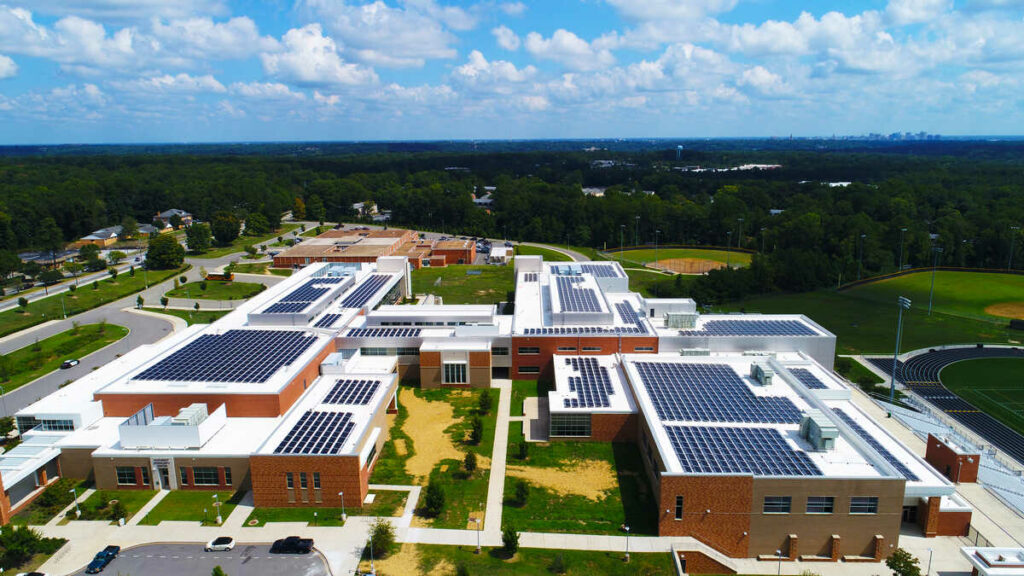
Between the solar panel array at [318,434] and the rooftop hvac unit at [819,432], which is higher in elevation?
the rooftop hvac unit at [819,432]

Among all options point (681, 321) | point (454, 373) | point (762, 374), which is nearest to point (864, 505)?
point (762, 374)

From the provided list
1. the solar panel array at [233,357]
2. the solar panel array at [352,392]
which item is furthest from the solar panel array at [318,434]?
the solar panel array at [233,357]

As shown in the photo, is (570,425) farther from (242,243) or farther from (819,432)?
(242,243)

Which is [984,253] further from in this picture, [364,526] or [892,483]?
[364,526]

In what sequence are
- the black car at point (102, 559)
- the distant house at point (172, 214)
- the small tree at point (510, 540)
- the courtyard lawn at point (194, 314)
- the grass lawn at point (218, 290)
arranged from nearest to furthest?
the black car at point (102, 559) < the small tree at point (510, 540) < the courtyard lawn at point (194, 314) < the grass lawn at point (218, 290) < the distant house at point (172, 214)

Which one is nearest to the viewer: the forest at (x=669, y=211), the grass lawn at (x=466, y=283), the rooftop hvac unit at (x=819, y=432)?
the rooftop hvac unit at (x=819, y=432)

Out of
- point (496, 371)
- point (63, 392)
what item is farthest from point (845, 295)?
point (63, 392)

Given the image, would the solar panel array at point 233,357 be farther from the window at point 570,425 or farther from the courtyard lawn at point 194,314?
the courtyard lawn at point 194,314

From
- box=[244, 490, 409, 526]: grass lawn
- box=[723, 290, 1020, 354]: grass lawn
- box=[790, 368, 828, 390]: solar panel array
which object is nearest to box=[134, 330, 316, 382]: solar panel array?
box=[244, 490, 409, 526]: grass lawn
